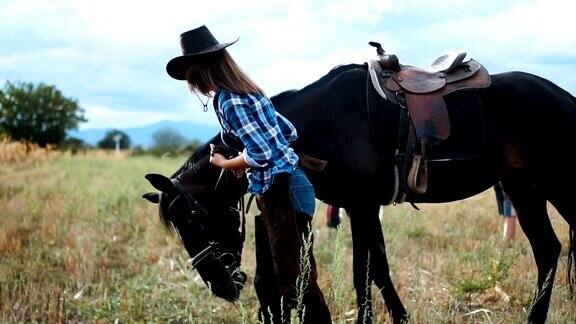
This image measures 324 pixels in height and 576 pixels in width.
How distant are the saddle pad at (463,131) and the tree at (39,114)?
133ft

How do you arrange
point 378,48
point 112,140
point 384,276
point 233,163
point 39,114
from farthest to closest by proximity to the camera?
point 112,140
point 39,114
point 378,48
point 384,276
point 233,163

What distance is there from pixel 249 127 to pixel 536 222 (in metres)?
2.75

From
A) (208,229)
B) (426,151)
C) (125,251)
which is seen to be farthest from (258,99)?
(125,251)

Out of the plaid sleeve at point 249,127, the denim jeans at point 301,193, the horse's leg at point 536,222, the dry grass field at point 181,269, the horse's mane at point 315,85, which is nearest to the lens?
the plaid sleeve at point 249,127

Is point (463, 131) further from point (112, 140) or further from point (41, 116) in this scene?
point (112, 140)

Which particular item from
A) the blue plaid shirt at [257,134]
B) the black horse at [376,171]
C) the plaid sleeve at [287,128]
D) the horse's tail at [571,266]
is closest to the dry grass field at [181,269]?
the horse's tail at [571,266]

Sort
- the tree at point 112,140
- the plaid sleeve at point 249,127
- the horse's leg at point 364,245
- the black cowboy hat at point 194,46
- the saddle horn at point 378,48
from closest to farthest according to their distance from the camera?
the plaid sleeve at point 249,127 < the black cowboy hat at point 194,46 < the horse's leg at point 364,245 < the saddle horn at point 378,48 < the tree at point 112,140

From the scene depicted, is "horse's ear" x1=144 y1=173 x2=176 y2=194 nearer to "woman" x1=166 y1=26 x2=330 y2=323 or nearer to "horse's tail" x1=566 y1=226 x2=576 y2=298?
"woman" x1=166 y1=26 x2=330 y2=323

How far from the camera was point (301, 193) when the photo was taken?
3025 mm

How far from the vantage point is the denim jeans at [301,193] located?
301cm

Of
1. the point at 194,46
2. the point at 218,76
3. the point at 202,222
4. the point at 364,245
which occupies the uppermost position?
the point at 194,46

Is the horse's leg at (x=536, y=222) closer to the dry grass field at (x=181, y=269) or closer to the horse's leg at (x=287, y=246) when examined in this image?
the dry grass field at (x=181, y=269)

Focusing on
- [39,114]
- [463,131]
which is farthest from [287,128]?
[39,114]

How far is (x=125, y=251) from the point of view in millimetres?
6086
